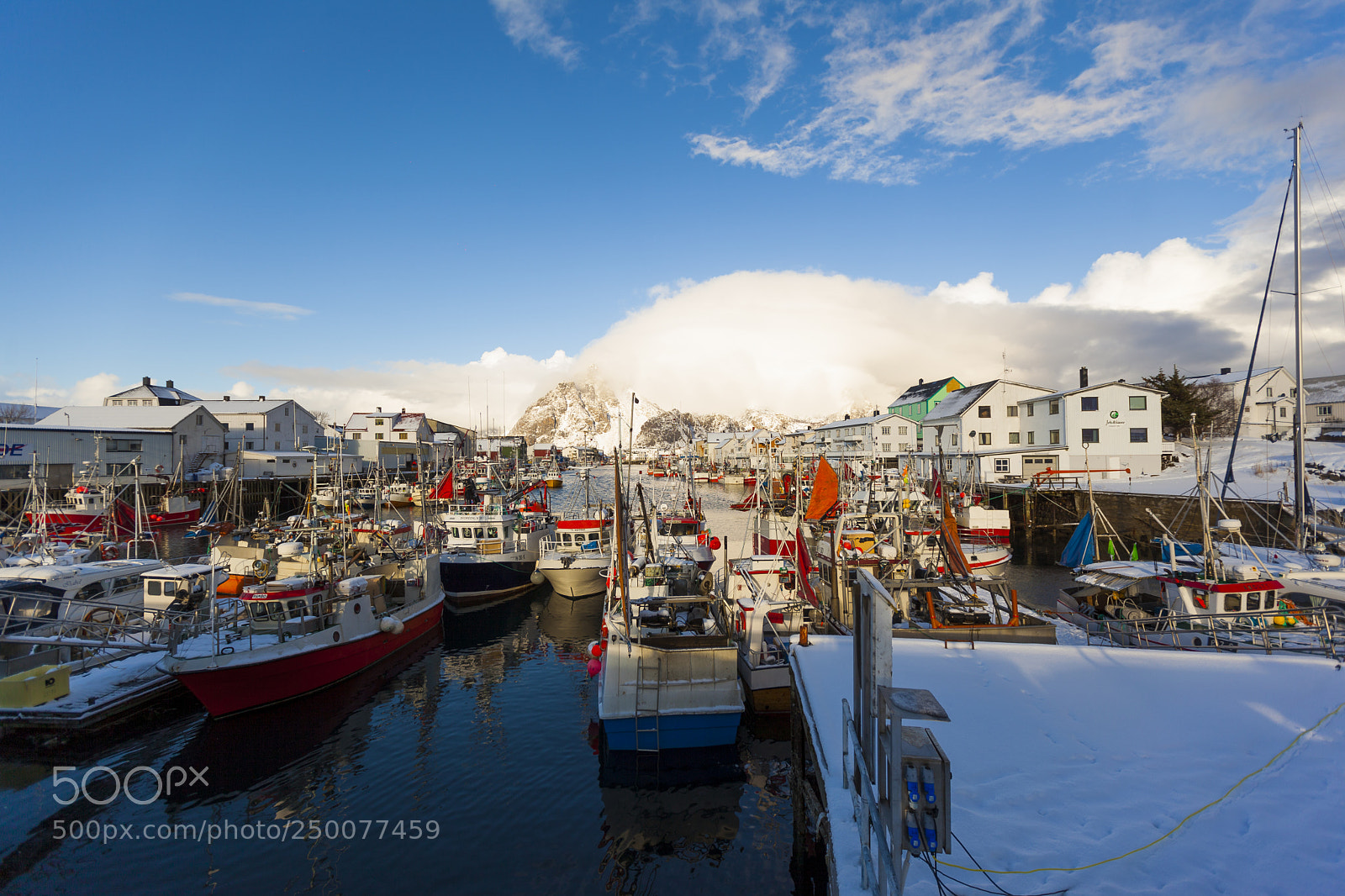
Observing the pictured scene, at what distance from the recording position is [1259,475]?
135ft

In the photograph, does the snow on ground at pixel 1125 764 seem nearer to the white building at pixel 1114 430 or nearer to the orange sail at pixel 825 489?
the orange sail at pixel 825 489

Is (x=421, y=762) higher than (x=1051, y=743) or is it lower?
lower

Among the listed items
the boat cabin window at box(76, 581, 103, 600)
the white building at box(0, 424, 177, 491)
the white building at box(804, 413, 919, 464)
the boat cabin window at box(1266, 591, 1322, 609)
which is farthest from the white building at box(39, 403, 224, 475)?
the boat cabin window at box(1266, 591, 1322, 609)

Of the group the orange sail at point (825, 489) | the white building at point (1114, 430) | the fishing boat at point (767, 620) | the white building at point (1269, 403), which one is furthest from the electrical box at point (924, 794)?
the white building at point (1269, 403)

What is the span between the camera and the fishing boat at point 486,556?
29.0 m

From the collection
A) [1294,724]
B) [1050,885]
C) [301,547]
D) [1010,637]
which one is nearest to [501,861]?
[1050,885]

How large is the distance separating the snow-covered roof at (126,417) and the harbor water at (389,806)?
63.6 meters

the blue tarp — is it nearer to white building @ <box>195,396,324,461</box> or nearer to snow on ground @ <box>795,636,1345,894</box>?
snow on ground @ <box>795,636,1345,894</box>

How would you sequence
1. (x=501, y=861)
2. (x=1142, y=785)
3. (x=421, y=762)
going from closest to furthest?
(x=1142, y=785) → (x=501, y=861) → (x=421, y=762)

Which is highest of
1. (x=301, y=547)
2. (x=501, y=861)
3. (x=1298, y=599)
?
(x=301, y=547)

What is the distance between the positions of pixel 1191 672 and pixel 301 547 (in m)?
25.4

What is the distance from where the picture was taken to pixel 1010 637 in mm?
14906

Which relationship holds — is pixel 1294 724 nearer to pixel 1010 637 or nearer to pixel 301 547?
pixel 1010 637

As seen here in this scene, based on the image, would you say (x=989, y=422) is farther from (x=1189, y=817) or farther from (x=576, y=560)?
(x=1189, y=817)
